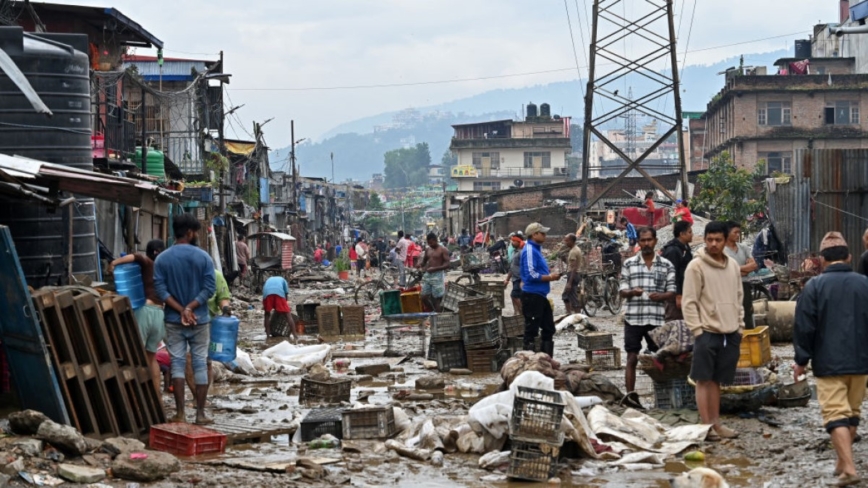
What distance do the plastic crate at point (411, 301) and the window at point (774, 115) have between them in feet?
162

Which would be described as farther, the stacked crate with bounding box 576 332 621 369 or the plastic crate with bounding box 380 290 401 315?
the plastic crate with bounding box 380 290 401 315

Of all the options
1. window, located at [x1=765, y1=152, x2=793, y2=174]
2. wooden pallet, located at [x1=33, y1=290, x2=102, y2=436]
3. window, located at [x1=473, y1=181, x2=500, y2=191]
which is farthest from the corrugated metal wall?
window, located at [x1=473, y1=181, x2=500, y2=191]

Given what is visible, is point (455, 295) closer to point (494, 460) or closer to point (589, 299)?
point (589, 299)

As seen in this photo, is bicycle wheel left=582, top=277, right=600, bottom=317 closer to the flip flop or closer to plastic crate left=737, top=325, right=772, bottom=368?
plastic crate left=737, top=325, right=772, bottom=368

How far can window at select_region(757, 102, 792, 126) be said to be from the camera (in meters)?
63.8

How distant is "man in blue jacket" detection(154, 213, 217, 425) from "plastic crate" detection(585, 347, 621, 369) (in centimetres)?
571

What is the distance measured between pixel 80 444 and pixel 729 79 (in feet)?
205

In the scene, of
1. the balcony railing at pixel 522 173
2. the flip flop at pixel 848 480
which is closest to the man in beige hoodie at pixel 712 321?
the flip flop at pixel 848 480

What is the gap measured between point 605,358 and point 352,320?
7.30 metres

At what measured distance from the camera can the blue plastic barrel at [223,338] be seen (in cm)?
1202

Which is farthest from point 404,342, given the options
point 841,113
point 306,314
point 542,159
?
point 542,159

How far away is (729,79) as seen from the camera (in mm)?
66062

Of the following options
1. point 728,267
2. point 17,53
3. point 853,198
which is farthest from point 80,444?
point 853,198

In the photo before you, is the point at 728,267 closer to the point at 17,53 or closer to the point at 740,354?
the point at 740,354
